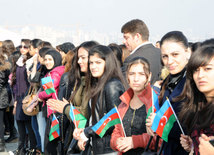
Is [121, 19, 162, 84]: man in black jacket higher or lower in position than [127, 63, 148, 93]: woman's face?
higher

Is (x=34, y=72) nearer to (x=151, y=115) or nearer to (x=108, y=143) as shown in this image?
(x=108, y=143)

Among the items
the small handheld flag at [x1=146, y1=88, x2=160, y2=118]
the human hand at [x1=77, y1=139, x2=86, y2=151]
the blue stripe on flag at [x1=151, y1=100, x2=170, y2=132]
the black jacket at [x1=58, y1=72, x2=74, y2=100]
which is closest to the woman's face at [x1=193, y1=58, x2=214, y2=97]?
the blue stripe on flag at [x1=151, y1=100, x2=170, y2=132]

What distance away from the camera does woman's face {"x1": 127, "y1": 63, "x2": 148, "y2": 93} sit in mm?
3418

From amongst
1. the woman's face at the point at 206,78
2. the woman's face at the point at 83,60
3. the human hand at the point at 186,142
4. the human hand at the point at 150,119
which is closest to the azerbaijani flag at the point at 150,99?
the human hand at the point at 150,119

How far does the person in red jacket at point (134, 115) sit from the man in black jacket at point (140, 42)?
161cm

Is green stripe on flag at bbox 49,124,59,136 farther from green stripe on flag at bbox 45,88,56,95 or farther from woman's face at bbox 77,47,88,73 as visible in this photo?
woman's face at bbox 77,47,88,73

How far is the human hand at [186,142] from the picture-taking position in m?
2.58

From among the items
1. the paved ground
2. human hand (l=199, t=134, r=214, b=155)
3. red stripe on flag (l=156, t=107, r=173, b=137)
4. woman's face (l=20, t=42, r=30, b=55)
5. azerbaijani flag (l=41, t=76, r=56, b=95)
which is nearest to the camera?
human hand (l=199, t=134, r=214, b=155)

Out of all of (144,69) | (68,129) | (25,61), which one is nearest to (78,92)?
(68,129)

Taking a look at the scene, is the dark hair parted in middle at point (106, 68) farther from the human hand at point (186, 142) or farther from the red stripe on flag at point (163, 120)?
the human hand at point (186, 142)

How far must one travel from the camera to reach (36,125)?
6840 mm

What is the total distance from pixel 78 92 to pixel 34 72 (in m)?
2.46

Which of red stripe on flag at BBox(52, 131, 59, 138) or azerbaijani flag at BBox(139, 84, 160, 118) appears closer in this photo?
azerbaijani flag at BBox(139, 84, 160, 118)

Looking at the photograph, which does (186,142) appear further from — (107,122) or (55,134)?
(55,134)
